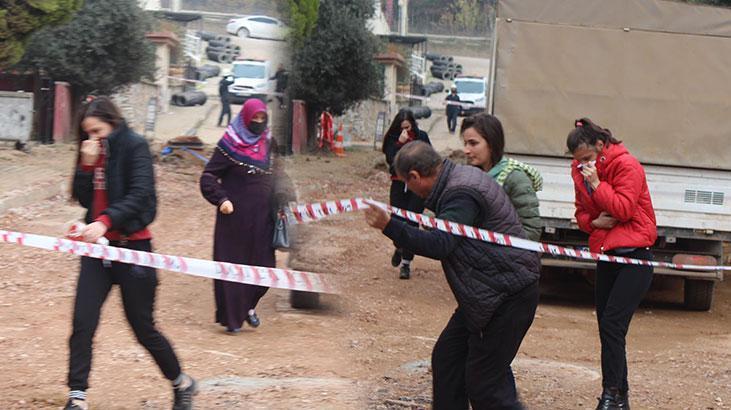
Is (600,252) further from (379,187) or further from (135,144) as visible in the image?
(379,187)

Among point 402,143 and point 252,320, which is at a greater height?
point 402,143

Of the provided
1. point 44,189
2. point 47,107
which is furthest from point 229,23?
point 44,189

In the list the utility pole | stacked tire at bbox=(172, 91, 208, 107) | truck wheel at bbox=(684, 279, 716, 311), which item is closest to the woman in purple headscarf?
truck wheel at bbox=(684, 279, 716, 311)

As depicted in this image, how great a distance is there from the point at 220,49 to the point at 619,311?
24.7m

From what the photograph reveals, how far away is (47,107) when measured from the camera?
20.3 m

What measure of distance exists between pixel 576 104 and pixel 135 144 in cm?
622

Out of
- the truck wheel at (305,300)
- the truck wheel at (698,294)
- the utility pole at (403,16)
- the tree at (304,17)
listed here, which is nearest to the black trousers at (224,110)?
the tree at (304,17)

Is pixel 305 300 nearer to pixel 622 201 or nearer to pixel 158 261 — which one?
pixel 622 201

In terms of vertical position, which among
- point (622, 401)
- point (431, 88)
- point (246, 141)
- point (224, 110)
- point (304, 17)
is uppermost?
point (304, 17)

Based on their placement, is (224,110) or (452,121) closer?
(224,110)

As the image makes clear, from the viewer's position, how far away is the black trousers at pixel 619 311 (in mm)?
6145

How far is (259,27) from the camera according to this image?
59.9 feet

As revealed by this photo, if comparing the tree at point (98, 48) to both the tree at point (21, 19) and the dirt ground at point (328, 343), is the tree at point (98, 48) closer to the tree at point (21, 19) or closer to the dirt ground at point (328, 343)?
the tree at point (21, 19)

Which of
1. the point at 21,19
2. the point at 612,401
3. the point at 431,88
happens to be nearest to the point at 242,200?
the point at 612,401
